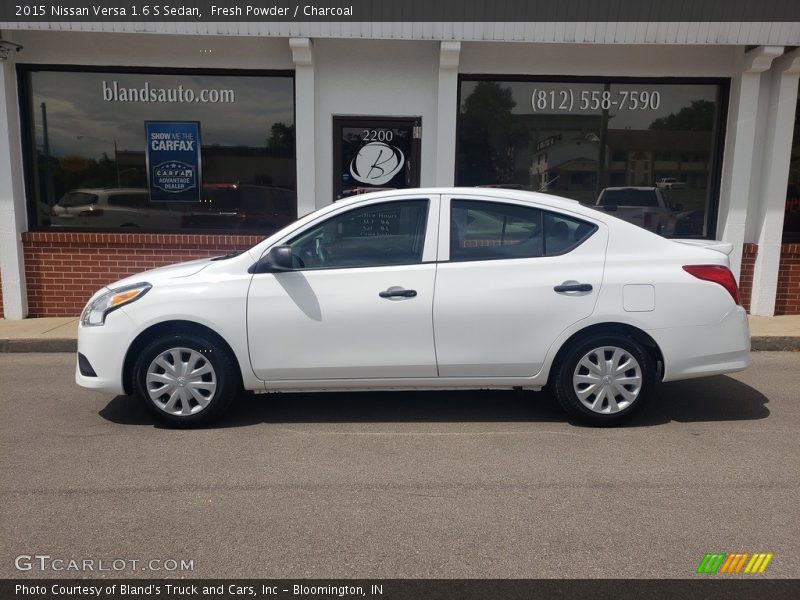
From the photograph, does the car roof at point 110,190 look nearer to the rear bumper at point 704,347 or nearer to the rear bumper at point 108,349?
the rear bumper at point 108,349

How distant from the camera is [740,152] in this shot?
848 cm

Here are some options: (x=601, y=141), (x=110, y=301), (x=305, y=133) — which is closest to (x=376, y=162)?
(x=305, y=133)

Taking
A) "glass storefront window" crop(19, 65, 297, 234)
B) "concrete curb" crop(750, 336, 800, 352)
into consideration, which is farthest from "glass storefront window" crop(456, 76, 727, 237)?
"glass storefront window" crop(19, 65, 297, 234)

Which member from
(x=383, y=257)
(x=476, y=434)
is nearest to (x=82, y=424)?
(x=383, y=257)

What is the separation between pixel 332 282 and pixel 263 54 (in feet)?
16.4

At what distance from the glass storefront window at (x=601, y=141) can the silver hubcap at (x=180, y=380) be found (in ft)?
16.9

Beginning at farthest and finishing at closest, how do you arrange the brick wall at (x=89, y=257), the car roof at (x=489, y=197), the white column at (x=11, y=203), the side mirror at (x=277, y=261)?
the brick wall at (x=89, y=257)
the white column at (x=11, y=203)
the car roof at (x=489, y=197)
the side mirror at (x=277, y=261)

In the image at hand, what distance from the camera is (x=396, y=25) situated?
A: 7.82m

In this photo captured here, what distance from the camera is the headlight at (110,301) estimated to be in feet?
15.4

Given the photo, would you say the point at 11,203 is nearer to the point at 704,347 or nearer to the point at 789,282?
the point at 704,347

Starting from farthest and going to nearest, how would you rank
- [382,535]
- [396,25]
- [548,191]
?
[548,191]
[396,25]
[382,535]
